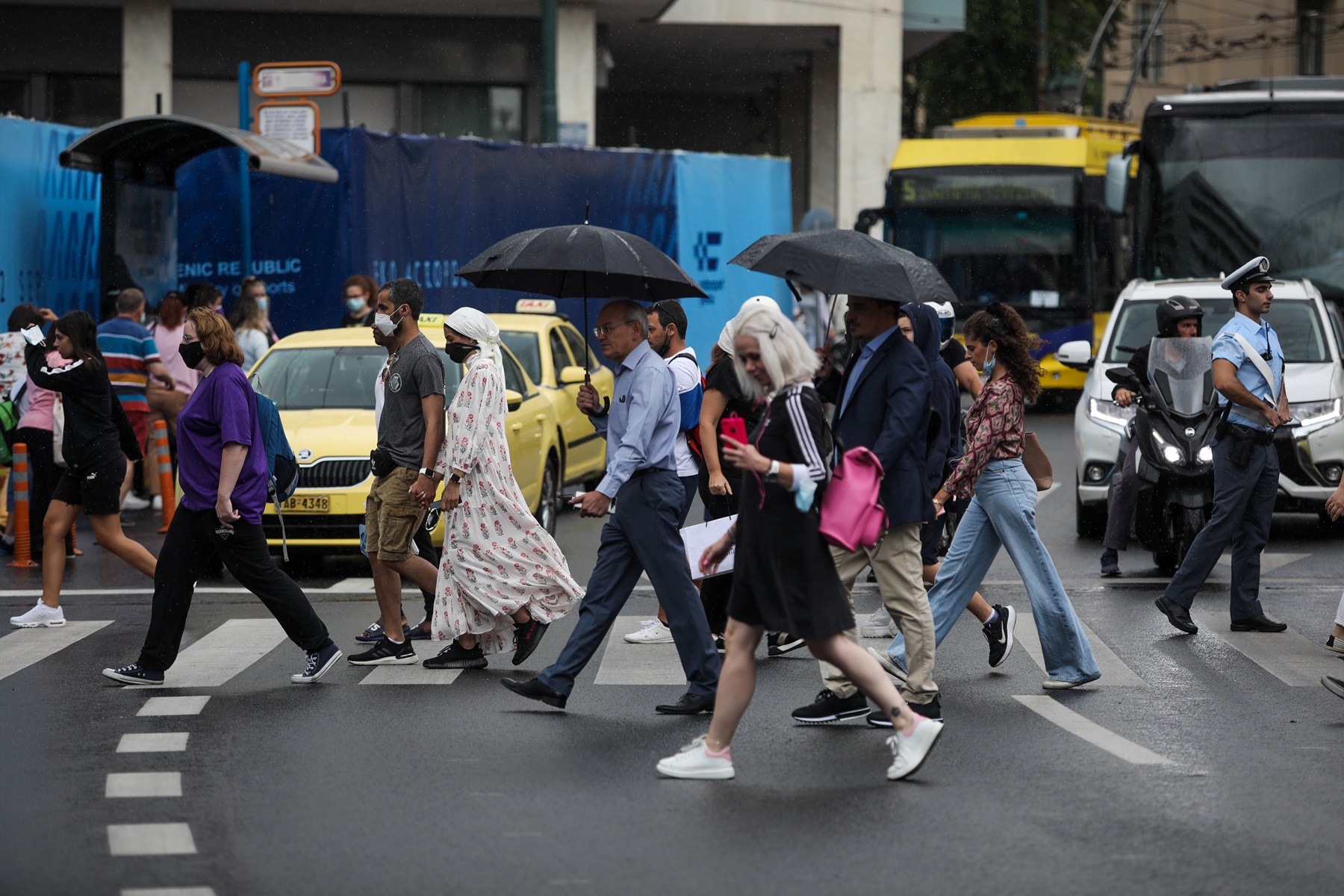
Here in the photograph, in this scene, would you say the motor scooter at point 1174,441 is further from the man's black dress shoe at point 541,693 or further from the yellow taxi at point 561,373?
the man's black dress shoe at point 541,693

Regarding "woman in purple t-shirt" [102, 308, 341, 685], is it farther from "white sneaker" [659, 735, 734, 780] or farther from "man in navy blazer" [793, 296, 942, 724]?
"man in navy blazer" [793, 296, 942, 724]

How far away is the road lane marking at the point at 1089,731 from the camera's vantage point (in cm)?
678

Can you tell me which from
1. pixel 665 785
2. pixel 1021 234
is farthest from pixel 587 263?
pixel 1021 234

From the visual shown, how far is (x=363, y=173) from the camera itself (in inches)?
793

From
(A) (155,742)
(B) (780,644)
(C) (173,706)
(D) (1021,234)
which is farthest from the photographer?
(D) (1021,234)

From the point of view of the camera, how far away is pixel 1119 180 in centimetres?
2055

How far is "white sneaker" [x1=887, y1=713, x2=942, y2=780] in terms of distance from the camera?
20.9ft

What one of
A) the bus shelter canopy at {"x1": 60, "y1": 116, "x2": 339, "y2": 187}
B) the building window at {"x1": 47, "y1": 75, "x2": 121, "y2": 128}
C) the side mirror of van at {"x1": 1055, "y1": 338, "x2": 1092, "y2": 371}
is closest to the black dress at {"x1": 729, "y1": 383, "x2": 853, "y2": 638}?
the side mirror of van at {"x1": 1055, "y1": 338, "x2": 1092, "y2": 371}

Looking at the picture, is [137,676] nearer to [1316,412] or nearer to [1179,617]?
[1179,617]

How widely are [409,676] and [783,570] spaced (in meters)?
2.74

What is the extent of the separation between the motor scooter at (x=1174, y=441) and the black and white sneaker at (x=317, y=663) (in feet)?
17.7

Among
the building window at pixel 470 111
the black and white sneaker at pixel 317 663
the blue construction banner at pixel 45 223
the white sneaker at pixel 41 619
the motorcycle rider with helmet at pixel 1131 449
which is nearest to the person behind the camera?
the black and white sneaker at pixel 317 663

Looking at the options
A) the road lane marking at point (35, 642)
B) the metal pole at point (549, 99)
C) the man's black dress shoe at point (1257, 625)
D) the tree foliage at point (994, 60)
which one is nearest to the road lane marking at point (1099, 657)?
the man's black dress shoe at point (1257, 625)

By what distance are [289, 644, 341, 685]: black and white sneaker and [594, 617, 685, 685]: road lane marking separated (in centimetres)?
116
